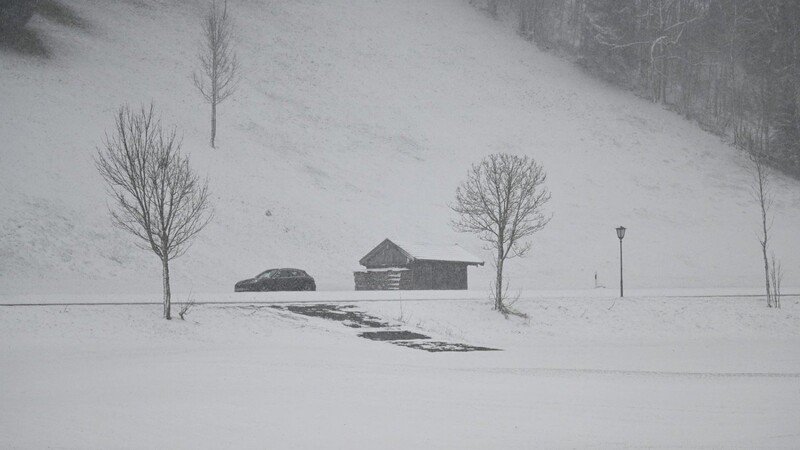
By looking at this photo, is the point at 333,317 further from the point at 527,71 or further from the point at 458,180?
the point at 527,71

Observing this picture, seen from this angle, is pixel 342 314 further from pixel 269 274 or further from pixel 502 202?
pixel 502 202

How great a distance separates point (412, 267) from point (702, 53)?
231 ft

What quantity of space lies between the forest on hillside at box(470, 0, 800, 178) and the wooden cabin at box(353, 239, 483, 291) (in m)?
51.6

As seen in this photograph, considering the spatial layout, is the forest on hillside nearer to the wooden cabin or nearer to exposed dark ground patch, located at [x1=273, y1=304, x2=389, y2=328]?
the wooden cabin

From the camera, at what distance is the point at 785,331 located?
1324 inches

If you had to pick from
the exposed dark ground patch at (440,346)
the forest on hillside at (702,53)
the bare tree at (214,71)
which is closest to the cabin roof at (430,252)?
the exposed dark ground patch at (440,346)

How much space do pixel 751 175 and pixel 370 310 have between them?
60.1 metres

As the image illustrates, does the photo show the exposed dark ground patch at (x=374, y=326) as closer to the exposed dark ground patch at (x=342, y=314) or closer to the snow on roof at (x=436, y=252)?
the exposed dark ground patch at (x=342, y=314)

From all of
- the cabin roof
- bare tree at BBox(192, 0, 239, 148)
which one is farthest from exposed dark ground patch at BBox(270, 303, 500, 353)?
bare tree at BBox(192, 0, 239, 148)

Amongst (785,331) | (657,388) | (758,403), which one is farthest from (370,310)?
(785,331)

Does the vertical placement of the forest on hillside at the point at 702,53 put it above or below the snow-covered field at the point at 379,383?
above

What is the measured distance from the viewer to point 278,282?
37.7 metres

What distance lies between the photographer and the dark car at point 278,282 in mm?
37188

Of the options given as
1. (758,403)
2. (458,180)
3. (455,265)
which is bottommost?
(758,403)
